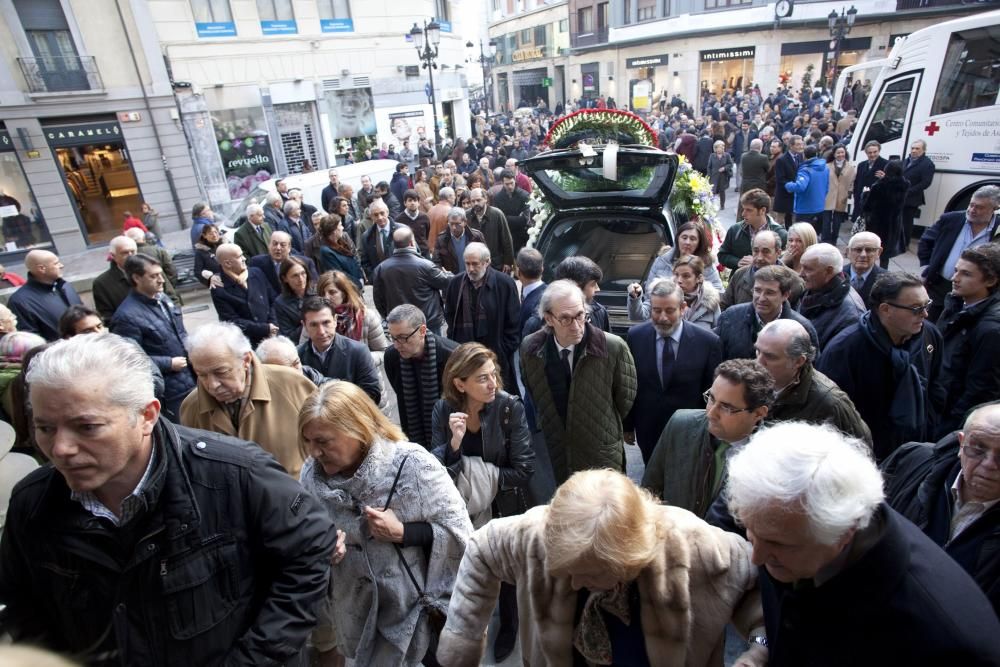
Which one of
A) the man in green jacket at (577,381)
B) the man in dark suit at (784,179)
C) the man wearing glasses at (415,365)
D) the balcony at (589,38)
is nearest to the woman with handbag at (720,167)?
the man in dark suit at (784,179)

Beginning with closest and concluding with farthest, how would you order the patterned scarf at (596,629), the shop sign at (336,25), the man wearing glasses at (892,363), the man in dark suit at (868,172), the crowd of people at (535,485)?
1. the crowd of people at (535,485)
2. the patterned scarf at (596,629)
3. the man wearing glasses at (892,363)
4. the man in dark suit at (868,172)
5. the shop sign at (336,25)

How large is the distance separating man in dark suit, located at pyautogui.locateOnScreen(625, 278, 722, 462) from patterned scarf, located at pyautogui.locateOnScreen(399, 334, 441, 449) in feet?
4.40

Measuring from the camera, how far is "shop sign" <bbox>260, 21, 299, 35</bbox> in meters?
19.4

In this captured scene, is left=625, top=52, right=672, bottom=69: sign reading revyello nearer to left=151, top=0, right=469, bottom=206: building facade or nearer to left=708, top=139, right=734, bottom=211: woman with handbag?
left=151, top=0, right=469, bottom=206: building facade

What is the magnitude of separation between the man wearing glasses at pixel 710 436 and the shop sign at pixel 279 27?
867 inches

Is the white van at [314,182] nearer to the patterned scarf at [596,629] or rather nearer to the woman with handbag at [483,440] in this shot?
the woman with handbag at [483,440]

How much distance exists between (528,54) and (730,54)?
24.5 meters

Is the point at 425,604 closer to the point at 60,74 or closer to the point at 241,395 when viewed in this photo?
the point at 241,395

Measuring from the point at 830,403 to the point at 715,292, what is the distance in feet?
5.54

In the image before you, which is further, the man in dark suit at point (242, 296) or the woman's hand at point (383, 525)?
the man in dark suit at point (242, 296)

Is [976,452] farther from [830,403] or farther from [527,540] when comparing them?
[527,540]

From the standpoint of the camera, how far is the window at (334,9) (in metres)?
20.4

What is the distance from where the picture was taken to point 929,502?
6.91ft

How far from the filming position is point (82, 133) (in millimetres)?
16406
